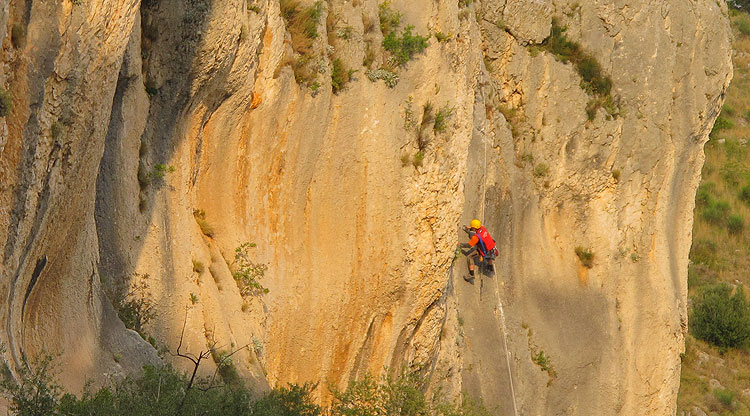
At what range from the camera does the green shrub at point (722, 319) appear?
2822 centimetres

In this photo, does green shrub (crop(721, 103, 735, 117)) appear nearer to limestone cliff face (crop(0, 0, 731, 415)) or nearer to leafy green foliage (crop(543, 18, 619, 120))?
limestone cliff face (crop(0, 0, 731, 415))

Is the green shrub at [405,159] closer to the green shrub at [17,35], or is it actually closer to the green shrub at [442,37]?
the green shrub at [442,37]

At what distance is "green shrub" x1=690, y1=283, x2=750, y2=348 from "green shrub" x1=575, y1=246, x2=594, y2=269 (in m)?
10.0

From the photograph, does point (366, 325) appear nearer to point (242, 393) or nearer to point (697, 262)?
point (242, 393)

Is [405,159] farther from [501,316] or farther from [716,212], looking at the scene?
[716,212]

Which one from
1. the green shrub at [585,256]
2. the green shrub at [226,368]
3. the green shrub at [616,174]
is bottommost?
the green shrub at [226,368]

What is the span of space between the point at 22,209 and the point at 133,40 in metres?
3.64

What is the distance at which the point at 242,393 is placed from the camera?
31.5 feet

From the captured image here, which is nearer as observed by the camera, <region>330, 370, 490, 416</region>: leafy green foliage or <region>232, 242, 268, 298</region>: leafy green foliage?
<region>232, 242, 268, 298</region>: leafy green foliage

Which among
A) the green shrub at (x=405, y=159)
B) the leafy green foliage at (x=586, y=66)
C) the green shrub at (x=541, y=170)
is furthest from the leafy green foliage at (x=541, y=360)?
the green shrub at (x=405, y=159)

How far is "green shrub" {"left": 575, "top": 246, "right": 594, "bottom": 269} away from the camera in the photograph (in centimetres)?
2033

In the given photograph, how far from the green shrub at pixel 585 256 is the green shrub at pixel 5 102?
1534cm

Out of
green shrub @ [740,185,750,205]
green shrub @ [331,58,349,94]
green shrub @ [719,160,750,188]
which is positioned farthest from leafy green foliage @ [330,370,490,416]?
green shrub @ [719,160,750,188]

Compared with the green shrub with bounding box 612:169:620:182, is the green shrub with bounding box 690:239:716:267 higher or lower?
lower
